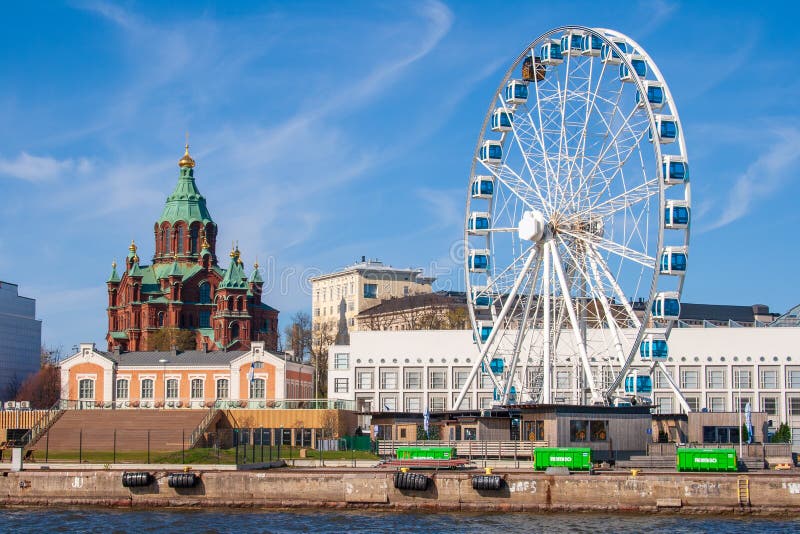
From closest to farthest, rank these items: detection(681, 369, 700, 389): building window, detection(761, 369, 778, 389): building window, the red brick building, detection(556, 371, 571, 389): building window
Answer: detection(761, 369, 778, 389): building window → detection(681, 369, 700, 389): building window → detection(556, 371, 571, 389): building window → the red brick building

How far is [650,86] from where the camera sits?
68.2 metres

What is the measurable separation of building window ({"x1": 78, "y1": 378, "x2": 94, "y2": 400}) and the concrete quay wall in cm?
4846

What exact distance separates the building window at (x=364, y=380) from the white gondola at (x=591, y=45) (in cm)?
4198

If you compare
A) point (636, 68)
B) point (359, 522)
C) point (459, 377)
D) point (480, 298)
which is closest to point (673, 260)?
point (636, 68)

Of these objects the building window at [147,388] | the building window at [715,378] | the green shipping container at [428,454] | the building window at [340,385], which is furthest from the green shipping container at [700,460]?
the building window at [147,388]

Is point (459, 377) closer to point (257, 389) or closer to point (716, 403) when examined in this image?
point (257, 389)

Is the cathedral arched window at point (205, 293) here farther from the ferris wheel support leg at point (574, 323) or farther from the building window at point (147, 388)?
the ferris wheel support leg at point (574, 323)

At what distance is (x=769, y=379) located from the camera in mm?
102312

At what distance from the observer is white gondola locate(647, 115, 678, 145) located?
6712cm

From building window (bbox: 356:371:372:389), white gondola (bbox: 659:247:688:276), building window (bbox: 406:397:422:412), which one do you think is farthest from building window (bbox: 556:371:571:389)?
white gondola (bbox: 659:247:688:276)

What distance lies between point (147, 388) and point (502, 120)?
46112mm

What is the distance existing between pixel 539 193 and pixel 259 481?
24601mm

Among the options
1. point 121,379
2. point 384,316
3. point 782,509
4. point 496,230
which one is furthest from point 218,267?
point 782,509

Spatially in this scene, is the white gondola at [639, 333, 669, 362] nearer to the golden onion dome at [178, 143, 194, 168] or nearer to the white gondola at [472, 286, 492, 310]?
the white gondola at [472, 286, 492, 310]
